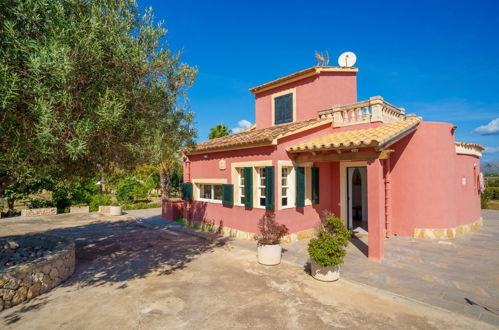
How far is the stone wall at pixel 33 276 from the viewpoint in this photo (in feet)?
18.3

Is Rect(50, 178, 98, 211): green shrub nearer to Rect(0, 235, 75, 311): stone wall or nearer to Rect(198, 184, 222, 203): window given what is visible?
Rect(198, 184, 222, 203): window

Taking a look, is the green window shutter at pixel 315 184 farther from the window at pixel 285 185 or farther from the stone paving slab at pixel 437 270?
the stone paving slab at pixel 437 270

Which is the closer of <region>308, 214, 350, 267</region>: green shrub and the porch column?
<region>308, 214, 350, 267</region>: green shrub

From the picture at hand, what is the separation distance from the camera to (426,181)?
1043cm

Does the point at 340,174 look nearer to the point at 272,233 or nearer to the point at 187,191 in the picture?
the point at 272,233

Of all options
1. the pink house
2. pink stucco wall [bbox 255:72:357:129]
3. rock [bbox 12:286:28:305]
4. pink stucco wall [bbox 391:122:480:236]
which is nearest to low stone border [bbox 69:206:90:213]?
the pink house

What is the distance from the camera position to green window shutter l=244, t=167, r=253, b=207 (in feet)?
34.5

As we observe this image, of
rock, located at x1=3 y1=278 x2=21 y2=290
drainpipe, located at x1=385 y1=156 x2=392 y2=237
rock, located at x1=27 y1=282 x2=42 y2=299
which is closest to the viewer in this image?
rock, located at x1=3 y1=278 x2=21 y2=290

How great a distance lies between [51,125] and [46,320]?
376 cm

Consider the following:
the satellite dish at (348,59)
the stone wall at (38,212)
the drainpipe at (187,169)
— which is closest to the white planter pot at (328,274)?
the drainpipe at (187,169)

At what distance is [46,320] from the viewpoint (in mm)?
5047

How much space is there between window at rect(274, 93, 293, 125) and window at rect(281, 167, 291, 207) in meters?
4.34

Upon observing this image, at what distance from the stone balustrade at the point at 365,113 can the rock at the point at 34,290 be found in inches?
442

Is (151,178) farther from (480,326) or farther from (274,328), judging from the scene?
(480,326)
